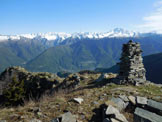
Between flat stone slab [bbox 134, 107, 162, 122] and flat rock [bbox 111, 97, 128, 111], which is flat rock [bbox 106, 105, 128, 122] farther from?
flat rock [bbox 111, 97, 128, 111]

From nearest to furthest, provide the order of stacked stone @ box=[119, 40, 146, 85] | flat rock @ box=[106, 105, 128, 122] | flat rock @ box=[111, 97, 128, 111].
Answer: flat rock @ box=[106, 105, 128, 122] < flat rock @ box=[111, 97, 128, 111] < stacked stone @ box=[119, 40, 146, 85]

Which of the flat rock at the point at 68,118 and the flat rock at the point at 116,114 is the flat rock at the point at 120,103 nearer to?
the flat rock at the point at 116,114

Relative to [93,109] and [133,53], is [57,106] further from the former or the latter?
[133,53]

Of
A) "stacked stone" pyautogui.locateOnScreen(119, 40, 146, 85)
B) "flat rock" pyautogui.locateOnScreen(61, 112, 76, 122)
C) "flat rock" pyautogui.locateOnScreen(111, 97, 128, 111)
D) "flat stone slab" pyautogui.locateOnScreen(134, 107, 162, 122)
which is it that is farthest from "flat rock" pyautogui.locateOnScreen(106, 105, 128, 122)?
"stacked stone" pyautogui.locateOnScreen(119, 40, 146, 85)

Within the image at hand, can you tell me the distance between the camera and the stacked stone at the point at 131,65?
22.2m

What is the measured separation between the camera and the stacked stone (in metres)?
22.2

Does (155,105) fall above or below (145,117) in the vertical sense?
below

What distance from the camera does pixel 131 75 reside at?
22406 millimetres

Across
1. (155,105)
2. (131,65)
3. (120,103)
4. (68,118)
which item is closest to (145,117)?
Result: (155,105)

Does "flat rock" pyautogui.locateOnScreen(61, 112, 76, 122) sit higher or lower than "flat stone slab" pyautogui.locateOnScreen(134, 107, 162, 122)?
higher

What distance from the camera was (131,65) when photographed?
22812 millimetres

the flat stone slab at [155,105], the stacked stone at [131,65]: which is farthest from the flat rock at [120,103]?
the stacked stone at [131,65]

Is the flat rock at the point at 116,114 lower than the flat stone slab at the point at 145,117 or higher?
higher

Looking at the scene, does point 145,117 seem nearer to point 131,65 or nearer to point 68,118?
point 68,118
